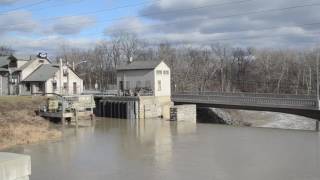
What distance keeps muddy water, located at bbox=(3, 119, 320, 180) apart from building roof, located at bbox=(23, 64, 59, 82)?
86.1 feet

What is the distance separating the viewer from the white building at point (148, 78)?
6531cm

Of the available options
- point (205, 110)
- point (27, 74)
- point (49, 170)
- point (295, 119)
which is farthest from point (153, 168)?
point (27, 74)

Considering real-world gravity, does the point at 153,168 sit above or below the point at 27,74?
below

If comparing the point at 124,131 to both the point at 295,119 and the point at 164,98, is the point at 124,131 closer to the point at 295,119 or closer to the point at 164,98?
the point at 164,98

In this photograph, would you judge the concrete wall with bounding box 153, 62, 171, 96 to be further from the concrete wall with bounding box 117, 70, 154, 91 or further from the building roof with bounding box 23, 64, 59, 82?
the building roof with bounding box 23, 64, 59, 82

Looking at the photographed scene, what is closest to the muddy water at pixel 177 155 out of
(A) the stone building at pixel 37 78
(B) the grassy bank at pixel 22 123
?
(B) the grassy bank at pixel 22 123

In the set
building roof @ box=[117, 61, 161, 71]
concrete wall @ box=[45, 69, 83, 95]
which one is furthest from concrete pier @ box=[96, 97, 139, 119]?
concrete wall @ box=[45, 69, 83, 95]

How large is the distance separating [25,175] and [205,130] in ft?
144

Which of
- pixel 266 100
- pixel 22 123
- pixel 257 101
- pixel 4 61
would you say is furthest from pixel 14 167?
pixel 4 61

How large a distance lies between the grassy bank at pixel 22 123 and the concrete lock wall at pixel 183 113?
54.7 ft

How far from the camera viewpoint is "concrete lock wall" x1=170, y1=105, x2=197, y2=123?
6350cm

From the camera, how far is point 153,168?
88.8ft

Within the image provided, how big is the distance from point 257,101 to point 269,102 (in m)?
1.67

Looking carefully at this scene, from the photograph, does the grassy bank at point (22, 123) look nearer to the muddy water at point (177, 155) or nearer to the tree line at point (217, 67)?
the muddy water at point (177, 155)
